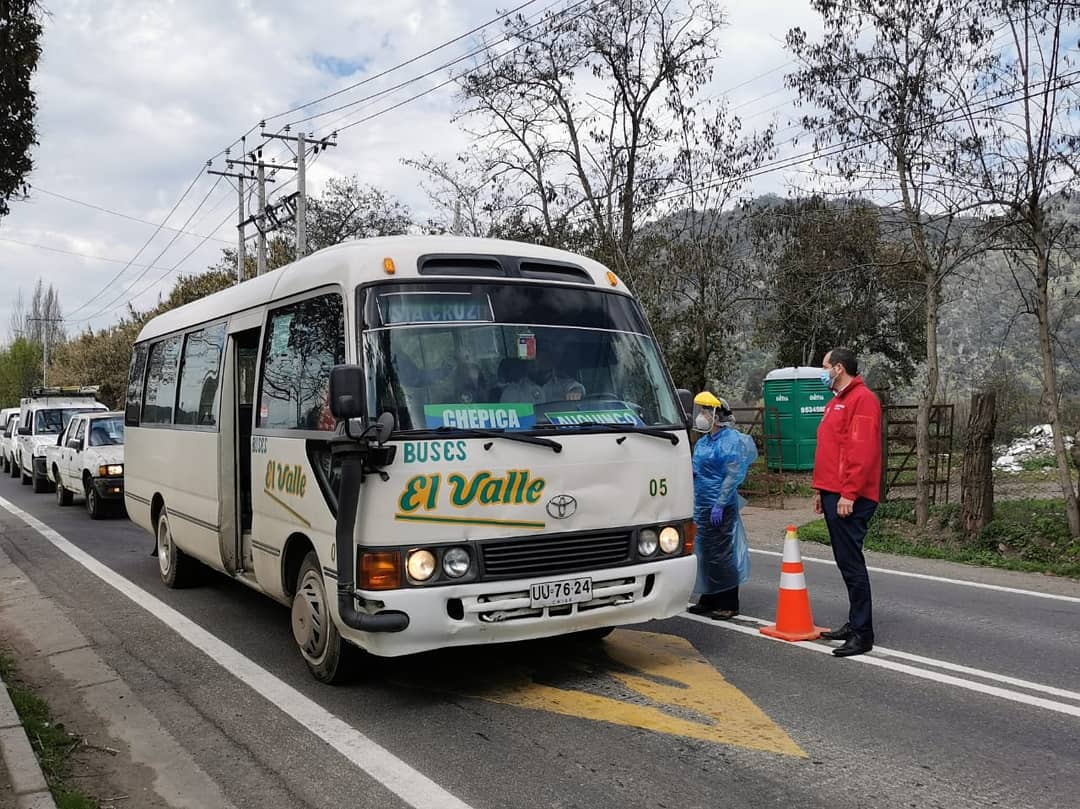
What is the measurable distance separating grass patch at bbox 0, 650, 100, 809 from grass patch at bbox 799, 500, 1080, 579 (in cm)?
933

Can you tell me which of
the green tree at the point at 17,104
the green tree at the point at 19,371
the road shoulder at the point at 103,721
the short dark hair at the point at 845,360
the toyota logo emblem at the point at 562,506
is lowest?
the road shoulder at the point at 103,721

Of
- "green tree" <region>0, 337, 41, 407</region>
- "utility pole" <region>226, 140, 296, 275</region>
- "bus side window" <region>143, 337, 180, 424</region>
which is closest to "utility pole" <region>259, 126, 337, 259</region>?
"utility pole" <region>226, 140, 296, 275</region>

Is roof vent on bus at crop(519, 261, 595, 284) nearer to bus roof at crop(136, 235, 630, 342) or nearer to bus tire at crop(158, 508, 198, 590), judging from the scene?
bus roof at crop(136, 235, 630, 342)

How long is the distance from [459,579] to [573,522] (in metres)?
0.73

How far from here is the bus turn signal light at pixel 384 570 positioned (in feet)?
16.6

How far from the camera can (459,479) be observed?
5.16 metres

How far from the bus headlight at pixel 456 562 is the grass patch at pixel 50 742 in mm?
1935

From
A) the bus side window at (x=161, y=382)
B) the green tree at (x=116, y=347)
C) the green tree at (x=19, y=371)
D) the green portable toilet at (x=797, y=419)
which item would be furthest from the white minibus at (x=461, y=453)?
the green tree at (x=19, y=371)

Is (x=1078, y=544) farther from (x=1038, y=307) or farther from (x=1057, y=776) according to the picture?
(x=1057, y=776)

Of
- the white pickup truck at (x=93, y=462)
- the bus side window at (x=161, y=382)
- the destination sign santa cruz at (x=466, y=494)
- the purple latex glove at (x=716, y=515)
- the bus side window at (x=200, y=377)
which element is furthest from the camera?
the white pickup truck at (x=93, y=462)

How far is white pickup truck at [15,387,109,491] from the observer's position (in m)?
21.7

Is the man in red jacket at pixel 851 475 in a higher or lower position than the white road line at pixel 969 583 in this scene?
higher

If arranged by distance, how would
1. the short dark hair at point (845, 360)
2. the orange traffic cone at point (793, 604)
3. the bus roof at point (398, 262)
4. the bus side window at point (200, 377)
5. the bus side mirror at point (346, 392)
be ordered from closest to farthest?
1. the bus side mirror at point (346, 392)
2. the bus roof at point (398, 262)
3. the short dark hair at point (845, 360)
4. the orange traffic cone at point (793, 604)
5. the bus side window at point (200, 377)

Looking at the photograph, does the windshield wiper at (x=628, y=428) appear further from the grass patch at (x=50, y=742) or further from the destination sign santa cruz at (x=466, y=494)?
the grass patch at (x=50, y=742)
